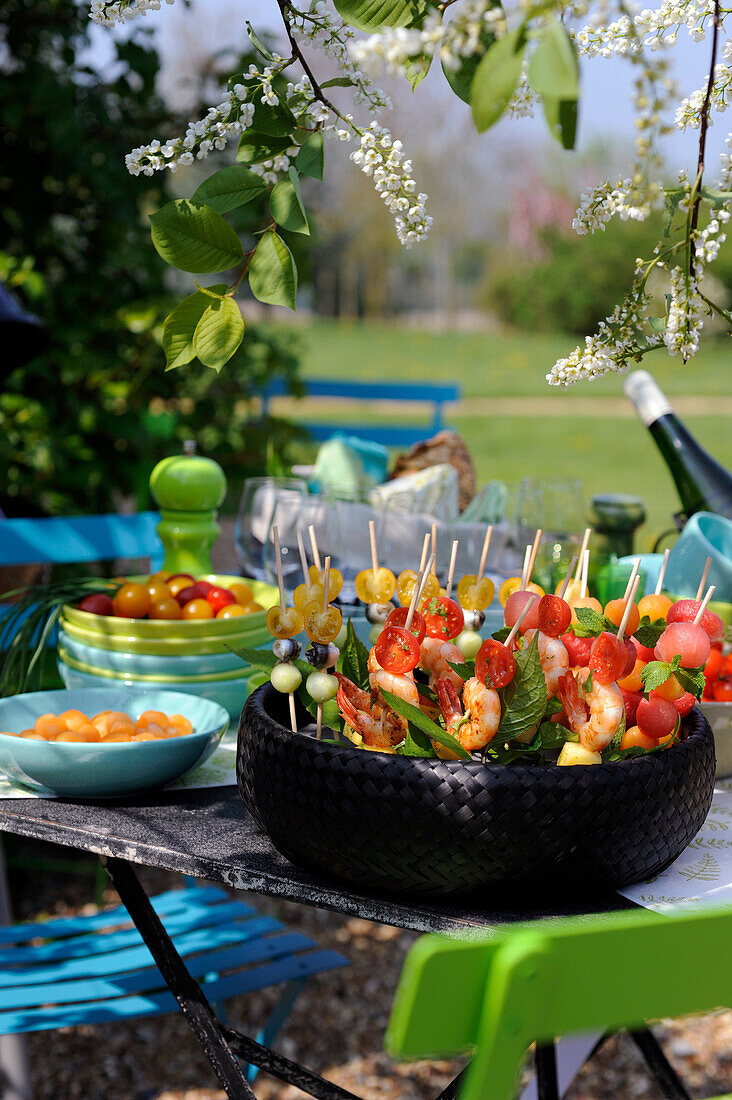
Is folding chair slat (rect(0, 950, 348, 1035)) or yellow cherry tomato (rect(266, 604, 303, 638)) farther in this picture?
folding chair slat (rect(0, 950, 348, 1035))

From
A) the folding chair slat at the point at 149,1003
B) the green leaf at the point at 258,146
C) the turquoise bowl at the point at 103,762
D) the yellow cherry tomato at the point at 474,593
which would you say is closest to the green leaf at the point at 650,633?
the yellow cherry tomato at the point at 474,593

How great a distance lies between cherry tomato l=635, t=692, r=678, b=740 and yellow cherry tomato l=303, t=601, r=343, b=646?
25 centimetres

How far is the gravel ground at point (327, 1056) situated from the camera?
202cm

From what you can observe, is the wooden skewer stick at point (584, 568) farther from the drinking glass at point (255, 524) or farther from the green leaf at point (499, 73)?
the drinking glass at point (255, 524)

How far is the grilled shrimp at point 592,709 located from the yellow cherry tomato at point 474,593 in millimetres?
154

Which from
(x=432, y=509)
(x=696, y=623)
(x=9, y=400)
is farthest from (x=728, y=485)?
(x=9, y=400)

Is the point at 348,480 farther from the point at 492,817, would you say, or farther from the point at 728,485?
the point at 492,817

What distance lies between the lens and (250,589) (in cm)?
140

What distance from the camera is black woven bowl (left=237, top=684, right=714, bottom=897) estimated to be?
2.40 feet

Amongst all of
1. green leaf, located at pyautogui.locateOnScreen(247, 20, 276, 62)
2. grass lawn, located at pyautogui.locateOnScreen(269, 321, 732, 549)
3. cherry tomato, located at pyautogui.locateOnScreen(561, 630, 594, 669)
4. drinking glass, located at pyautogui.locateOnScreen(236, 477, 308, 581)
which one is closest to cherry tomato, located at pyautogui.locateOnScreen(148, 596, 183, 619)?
→ drinking glass, located at pyautogui.locateOnScreen(236, 477, 308, 581)

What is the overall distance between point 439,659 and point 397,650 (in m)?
0.05

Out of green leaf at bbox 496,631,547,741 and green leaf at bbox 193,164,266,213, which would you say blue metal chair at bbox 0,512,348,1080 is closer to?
green leaf at bbox 496,631,547,741

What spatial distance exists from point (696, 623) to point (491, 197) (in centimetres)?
1604

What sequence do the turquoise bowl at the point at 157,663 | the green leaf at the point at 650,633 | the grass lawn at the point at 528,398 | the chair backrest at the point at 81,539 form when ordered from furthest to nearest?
the grass lawn at the point at 528,398
the chair backrest at the point at 81,539
the turquoise bowl at the point at 157,663
the green leaf at the point at 650,633
